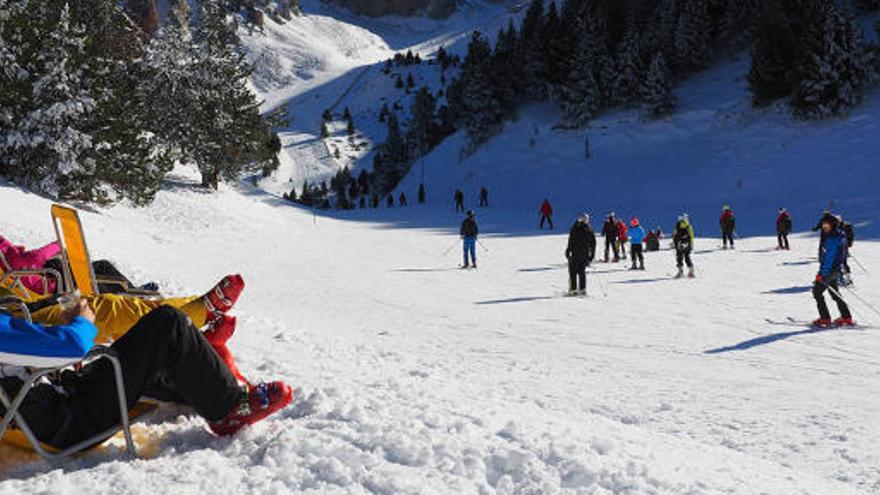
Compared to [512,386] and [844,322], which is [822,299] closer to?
[844,322]

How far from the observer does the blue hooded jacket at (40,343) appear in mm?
2932

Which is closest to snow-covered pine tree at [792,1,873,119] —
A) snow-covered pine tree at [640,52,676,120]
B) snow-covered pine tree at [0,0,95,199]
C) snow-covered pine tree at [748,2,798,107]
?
snow-covered pine tree at [748,2,798,107]

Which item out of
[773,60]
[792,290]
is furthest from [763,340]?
[773,60]

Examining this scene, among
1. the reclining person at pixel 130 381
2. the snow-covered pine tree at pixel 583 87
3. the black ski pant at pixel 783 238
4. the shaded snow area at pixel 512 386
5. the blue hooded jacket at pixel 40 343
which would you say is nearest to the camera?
the blue hooded jacket at pixel 40 343

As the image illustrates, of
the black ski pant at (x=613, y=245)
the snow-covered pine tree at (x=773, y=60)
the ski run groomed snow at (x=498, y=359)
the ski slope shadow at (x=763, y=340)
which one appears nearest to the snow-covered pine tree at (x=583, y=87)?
the snow-covered pine tree at (x=773, y=60)

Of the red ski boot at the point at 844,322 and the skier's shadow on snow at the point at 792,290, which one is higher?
the skier's shadow on snow at the point at 792,290

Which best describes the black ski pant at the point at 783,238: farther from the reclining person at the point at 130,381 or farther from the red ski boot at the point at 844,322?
the reclining person at the point at 130,381

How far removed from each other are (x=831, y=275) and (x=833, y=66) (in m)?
34.8

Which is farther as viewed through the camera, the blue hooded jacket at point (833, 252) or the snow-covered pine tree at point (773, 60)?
the snow-covered pine tree at point (773, 60)

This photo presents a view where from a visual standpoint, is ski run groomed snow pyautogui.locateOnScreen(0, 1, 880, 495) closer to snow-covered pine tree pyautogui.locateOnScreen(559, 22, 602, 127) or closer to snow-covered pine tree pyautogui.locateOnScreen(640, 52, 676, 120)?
snow-covered pine tree pyautogui.locateOnScreen(640, 52, 676, 120)

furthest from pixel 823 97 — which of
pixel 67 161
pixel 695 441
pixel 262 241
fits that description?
pixel 695 441

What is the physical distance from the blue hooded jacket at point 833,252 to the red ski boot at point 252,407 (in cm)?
979

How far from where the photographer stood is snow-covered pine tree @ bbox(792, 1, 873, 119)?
39.3m

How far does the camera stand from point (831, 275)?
1078cm
